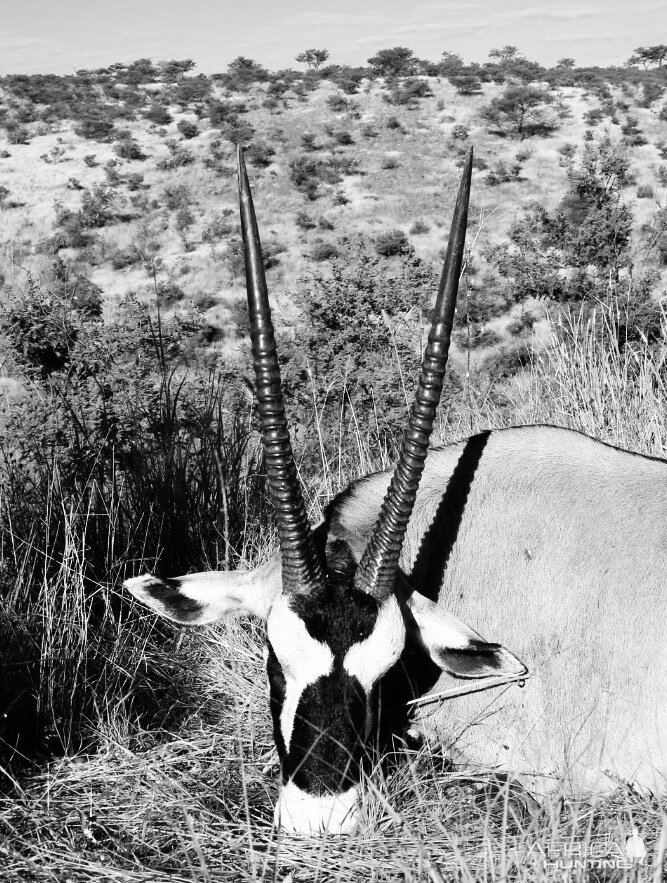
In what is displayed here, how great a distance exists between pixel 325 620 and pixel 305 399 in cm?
1239

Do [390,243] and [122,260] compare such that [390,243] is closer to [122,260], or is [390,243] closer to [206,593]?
[122,260]

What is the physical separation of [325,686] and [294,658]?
0.14 metres

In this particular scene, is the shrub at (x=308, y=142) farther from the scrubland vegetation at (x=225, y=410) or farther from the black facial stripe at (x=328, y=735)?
the black facial stripe at (x=328, y=735)

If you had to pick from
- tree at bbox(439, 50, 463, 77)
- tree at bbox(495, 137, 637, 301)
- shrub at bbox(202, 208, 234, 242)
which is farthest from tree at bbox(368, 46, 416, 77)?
tree at bbox(495, 137, 637, 301)

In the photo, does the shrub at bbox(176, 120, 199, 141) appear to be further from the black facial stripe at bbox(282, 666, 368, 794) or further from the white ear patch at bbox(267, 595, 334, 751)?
the black facial stripe at bbox(282, 666, 368, 794)

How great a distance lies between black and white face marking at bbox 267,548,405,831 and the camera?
263cm

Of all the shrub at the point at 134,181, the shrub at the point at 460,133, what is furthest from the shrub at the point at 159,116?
the shrub at the point at 460,133

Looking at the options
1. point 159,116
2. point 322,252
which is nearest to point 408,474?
point 322,252

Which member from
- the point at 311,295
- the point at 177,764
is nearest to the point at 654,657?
the point at 177,764

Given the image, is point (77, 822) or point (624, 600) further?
point (624, 600)

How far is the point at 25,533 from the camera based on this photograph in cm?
443

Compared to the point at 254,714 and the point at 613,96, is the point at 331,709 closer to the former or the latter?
the point at 254,714

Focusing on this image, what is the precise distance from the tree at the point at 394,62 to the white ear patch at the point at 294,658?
254 feet

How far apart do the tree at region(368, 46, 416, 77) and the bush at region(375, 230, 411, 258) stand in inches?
1642
